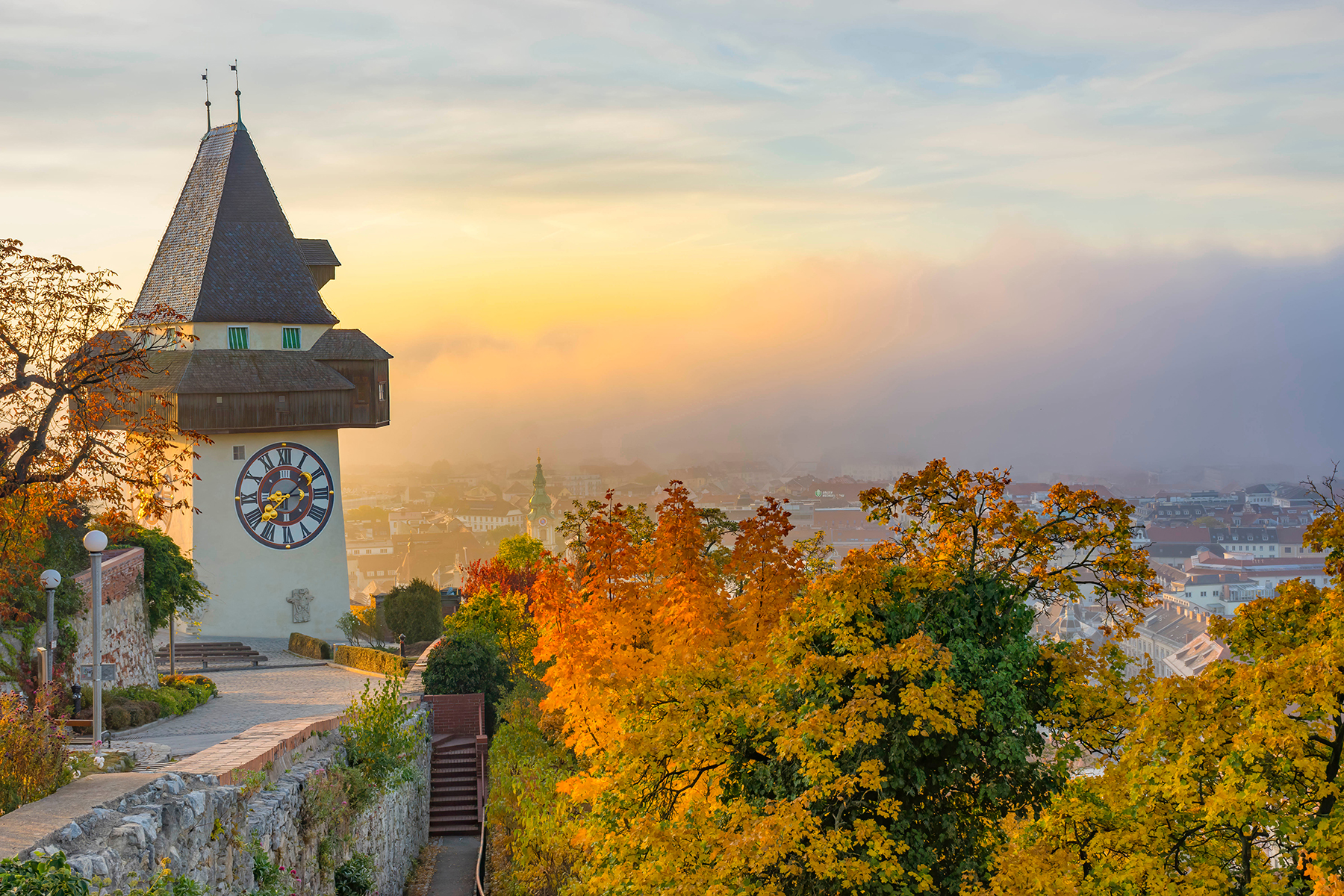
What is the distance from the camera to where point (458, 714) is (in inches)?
952

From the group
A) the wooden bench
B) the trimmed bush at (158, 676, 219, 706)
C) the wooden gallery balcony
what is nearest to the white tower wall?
the wooden gallery balcony

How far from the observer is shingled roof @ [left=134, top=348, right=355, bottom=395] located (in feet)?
117

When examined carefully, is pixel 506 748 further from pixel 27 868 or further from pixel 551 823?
pixel 27 868

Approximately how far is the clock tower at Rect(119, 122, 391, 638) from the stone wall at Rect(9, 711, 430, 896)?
26136 mm

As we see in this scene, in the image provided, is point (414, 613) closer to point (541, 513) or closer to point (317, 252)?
point (317, 252)

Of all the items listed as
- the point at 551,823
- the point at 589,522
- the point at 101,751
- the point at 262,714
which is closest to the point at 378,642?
the point at 262,714

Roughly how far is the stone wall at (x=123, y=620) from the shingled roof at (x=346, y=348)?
13.8 metres

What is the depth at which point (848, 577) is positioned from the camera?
9352mm

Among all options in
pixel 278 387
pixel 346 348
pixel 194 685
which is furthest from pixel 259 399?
pixel 194 685

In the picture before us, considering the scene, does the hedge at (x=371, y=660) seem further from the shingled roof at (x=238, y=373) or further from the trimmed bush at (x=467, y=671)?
→ the shingled roof at (x=238, y=373)

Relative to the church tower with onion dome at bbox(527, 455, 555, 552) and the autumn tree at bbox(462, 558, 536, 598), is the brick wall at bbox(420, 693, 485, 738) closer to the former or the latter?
the autumn tree at bbox(462, 558, 536, 598)

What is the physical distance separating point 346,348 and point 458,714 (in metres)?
18.4

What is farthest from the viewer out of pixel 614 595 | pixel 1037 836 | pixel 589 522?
pixel 589 522

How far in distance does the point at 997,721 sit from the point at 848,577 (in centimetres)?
160
